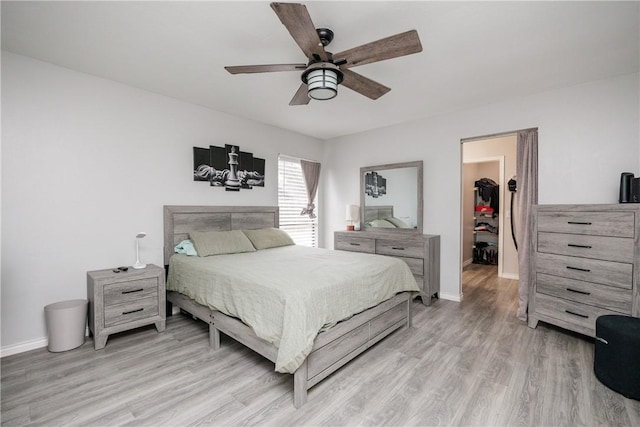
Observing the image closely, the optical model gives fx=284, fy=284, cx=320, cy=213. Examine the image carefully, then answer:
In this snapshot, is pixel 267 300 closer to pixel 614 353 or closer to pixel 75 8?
pixel 75 8

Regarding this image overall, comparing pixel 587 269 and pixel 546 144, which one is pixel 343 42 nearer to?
pixel 546 144

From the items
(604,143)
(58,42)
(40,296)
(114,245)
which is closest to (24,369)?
(40,296)

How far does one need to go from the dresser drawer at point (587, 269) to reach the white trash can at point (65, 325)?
446 centimetres

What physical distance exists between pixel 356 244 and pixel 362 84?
2.62m

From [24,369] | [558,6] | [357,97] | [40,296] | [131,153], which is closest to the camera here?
[558,6]

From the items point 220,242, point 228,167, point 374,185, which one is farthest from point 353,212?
point 220,242

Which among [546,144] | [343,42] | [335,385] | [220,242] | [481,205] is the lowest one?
[335,385]

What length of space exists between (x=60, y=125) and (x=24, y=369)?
210 cm

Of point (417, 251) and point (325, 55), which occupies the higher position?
point (325, 55)

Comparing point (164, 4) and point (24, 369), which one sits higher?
point (164, 4)

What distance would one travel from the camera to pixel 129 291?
8.84ft

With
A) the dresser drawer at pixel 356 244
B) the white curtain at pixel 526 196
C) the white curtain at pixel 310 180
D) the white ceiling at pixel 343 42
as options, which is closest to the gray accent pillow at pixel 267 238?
the dresser drawer at pixel 356 244

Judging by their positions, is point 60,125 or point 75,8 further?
point 60,125

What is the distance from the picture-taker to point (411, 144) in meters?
4.34
